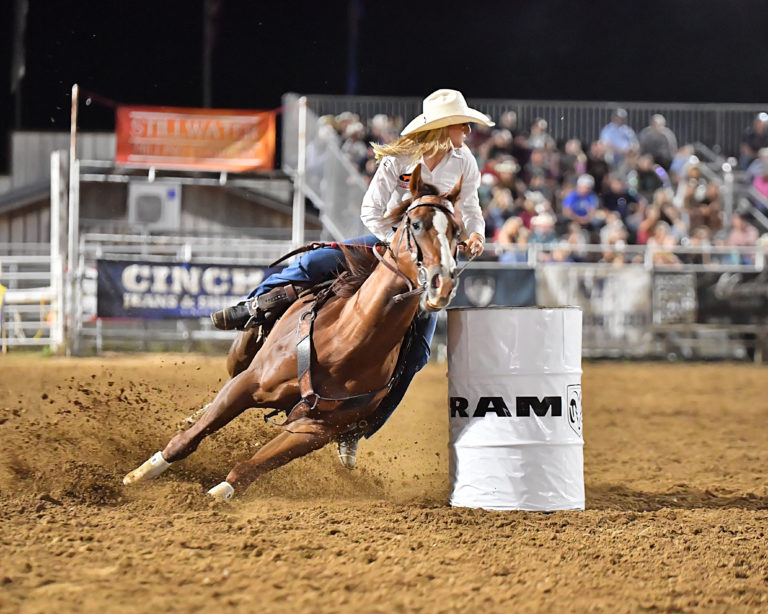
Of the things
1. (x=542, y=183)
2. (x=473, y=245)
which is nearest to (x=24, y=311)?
(x=542, y=183)

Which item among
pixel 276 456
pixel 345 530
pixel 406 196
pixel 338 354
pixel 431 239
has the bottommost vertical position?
pixel 345 530

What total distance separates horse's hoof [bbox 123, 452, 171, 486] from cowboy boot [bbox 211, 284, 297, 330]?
0.86m

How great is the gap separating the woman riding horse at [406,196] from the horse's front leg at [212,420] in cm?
50

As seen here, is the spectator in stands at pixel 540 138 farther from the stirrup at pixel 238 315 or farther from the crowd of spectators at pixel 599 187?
the stirrup at pixel 238 315

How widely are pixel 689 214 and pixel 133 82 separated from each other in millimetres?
11951

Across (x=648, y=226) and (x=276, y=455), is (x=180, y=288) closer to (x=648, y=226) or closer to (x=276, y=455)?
(x=648, y=226)

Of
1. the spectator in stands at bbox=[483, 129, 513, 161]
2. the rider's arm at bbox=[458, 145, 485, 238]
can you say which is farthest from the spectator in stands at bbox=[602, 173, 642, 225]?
the rider's arm at bbox=[458, 145, 485, 238]

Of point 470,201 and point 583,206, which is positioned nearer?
point 470,201

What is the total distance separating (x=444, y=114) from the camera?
485 cm

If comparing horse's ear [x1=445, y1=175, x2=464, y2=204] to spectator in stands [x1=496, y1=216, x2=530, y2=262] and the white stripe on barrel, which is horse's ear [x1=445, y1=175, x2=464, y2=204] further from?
spectator in stands [x1=496, y1=216, x2=530, y2=262]

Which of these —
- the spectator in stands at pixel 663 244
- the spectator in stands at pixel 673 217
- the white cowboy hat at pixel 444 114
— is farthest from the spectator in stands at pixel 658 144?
the white cowboy hat at pixel 444 114

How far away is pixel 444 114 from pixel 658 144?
46.6 feet

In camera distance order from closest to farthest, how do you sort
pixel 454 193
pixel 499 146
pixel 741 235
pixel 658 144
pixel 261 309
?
pixel 454 193 → pixel 261 309 → pixel 741 235 → pixel 499 146 → pixel 658 144

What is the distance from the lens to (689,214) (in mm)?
16531
